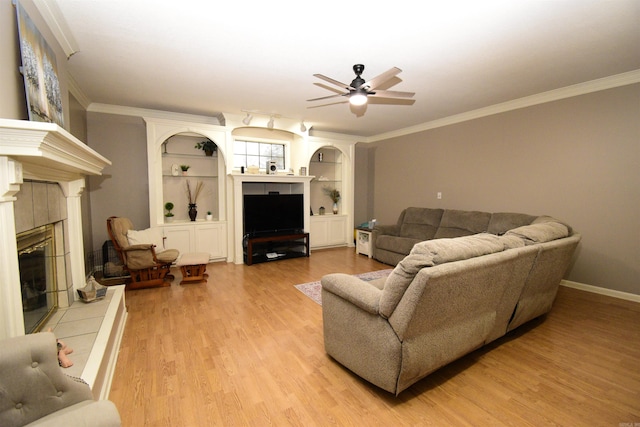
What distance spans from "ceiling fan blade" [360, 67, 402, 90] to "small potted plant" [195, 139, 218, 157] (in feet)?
10.5

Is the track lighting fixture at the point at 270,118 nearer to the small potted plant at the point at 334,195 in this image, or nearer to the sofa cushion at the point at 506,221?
the small potted plant at the point at 334,195

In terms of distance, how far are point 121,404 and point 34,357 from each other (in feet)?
2.89

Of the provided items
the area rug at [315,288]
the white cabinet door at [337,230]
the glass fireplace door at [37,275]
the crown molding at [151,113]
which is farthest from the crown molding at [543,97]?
the glass fireplace door at [37,275]

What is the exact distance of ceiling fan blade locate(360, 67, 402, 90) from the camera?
240 cm

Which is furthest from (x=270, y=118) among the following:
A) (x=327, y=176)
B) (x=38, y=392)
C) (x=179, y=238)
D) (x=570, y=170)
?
(x=38, y=392)

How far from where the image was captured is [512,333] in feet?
8.55

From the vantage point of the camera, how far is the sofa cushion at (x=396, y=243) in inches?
183

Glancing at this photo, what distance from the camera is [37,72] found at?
187cm

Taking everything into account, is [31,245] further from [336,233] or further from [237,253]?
[336,233]

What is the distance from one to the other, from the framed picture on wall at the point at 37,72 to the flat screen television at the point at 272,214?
3026 millimetres

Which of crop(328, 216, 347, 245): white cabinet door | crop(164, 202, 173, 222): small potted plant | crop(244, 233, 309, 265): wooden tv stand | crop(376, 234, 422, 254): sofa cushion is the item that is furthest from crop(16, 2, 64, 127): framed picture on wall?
crop(328, 216, 347, 245): white cabinet door

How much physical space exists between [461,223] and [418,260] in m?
3.51

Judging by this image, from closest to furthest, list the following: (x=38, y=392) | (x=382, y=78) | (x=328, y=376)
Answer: (x=38, y=392) → (x=328, y=376) → (x=382, y=78)

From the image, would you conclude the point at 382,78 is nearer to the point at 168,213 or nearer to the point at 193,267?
the point at 193,267
